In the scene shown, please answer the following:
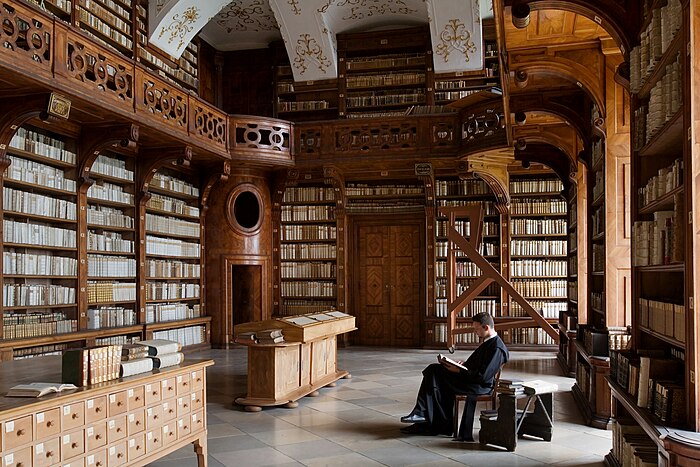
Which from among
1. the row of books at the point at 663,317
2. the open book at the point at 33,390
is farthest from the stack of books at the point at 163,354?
the row of books at the point at 663,317

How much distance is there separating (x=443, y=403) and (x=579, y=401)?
2.00m

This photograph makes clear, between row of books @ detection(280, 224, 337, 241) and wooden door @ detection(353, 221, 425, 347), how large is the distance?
2.07 ft

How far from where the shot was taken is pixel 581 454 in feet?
17.6

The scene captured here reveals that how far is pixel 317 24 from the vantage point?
489 inches

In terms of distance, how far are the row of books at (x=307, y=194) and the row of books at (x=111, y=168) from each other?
3623mm

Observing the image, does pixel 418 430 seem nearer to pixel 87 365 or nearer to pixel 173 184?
pixel 87 365

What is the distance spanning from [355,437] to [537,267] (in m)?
7.42

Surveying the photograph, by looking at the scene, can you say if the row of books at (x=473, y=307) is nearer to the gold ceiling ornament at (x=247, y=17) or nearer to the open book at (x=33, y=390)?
the gold ceiling ornament at (x=247, y=17)

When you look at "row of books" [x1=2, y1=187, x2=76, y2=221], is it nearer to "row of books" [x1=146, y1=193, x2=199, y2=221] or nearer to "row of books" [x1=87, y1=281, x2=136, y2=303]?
"row of books" [x1=87, y1=281, x2=136, y2=303]

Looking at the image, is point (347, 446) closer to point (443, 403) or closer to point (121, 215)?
point (443, 403)

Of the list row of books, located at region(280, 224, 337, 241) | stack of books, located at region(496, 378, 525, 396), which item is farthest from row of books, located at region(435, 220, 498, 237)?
stack of books, located at region(496, 378, 525, 396)

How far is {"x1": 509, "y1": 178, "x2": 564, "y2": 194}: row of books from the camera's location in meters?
12.6

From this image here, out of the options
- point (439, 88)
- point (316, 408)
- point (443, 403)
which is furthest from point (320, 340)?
point (439, 88)

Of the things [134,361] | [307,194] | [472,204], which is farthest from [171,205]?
[134,361]
